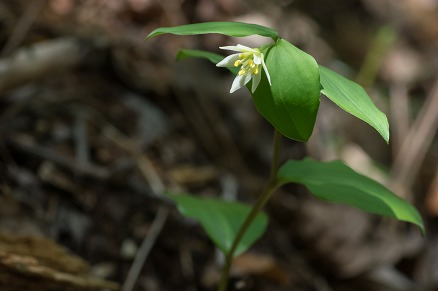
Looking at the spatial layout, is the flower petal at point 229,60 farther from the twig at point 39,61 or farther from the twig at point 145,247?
the twig at point 39,61

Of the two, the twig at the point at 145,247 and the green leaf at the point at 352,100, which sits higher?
the green leaf at the point at 352,100

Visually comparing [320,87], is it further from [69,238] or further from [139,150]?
[139,150]

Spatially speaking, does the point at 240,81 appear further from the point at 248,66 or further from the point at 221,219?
the point at 221,219

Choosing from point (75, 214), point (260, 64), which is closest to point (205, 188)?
point (75, 214)

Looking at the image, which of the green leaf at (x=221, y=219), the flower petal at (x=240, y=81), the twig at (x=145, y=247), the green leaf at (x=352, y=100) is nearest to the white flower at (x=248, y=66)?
the flower petal at (x=240, y=81)

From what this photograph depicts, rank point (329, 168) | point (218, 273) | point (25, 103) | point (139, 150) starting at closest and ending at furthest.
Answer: point (329, 168), point (218, 273), point (25, 103), point (139, 150)

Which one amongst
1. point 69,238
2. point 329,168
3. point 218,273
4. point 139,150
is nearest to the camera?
point 329,168
